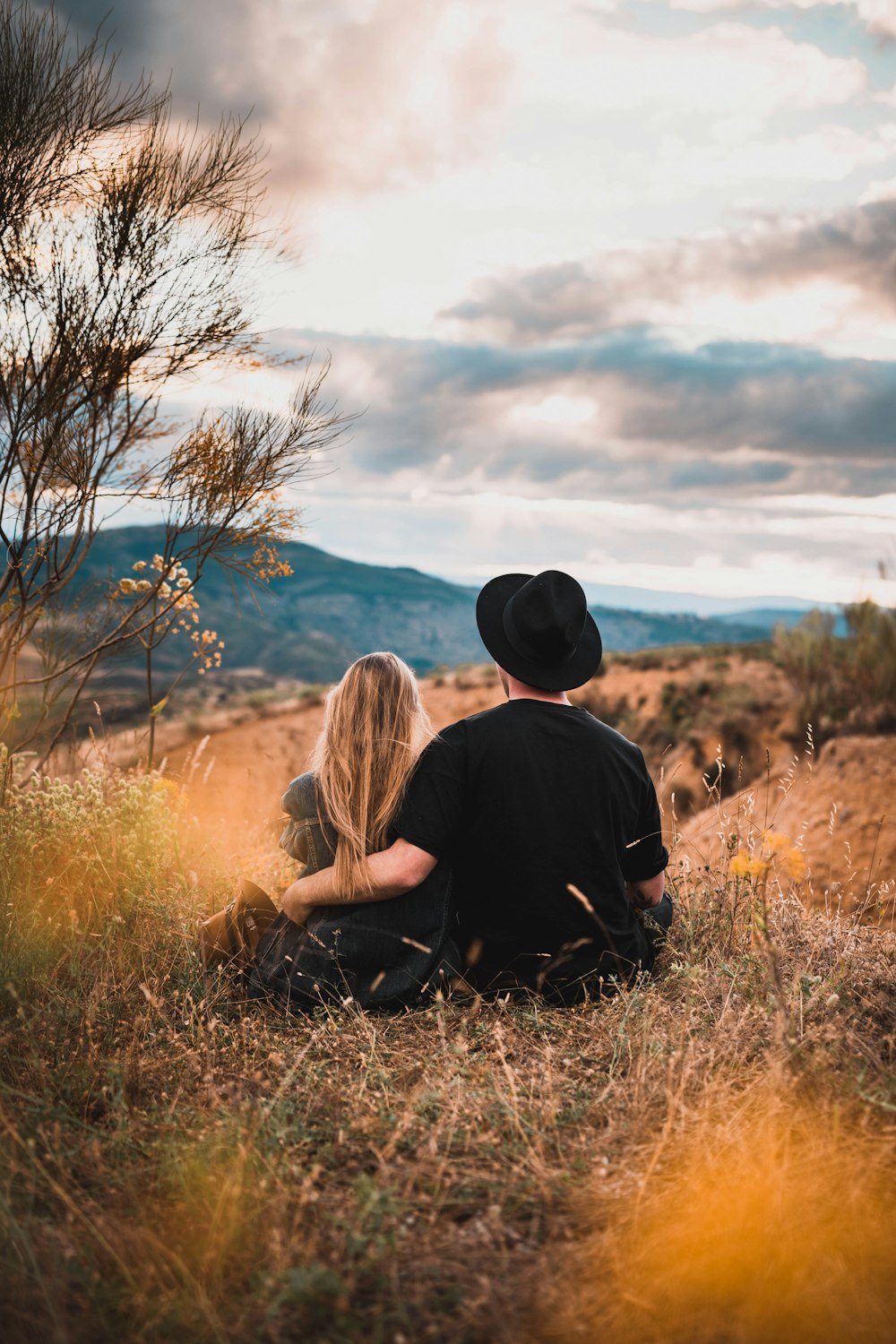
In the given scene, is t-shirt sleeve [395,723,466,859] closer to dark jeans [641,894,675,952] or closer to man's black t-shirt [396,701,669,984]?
man's black t-shirt [396,701,669,984]

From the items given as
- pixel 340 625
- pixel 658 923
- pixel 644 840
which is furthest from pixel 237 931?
pixel 340 625

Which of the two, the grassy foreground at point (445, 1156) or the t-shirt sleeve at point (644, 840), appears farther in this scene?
the t-shirt sleeve at point (644, 840)

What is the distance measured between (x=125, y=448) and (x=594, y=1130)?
4895 mm

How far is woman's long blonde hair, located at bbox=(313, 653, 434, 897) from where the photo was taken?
2.97 m

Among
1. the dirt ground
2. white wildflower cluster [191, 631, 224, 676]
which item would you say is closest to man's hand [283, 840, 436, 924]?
the dirt ground

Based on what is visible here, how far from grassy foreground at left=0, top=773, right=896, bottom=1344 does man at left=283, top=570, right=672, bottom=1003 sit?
0.75 feet

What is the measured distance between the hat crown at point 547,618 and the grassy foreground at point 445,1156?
1024 mm

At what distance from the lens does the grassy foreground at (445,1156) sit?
65.1 inches

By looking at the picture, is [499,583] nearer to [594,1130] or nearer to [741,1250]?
[594,1130]

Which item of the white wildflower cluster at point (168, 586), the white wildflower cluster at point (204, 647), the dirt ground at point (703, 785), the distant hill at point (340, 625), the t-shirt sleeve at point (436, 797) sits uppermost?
the distant hill at point (340, 625)

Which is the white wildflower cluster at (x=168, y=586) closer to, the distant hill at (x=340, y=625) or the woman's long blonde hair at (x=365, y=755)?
the woman's long blonde hair at (x=365, y=755)

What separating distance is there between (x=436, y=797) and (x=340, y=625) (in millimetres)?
166242

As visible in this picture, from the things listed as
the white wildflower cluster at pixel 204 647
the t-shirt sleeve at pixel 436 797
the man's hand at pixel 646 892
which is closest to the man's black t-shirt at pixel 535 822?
the t-shirt sleeve at pixel 436 797

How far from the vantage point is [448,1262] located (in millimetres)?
1778
